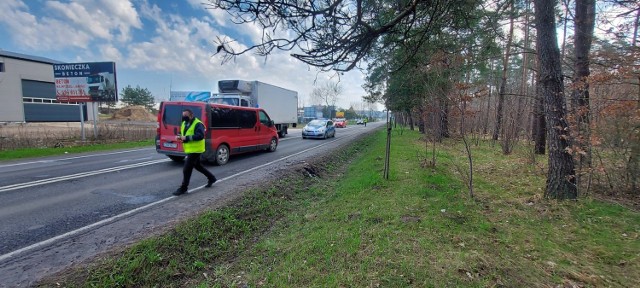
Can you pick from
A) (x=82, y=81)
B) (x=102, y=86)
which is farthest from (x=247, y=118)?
(x=82, y=81)

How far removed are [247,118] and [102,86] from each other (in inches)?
500

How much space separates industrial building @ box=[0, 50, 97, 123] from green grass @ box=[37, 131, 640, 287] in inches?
1378

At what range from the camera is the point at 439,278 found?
268 centimetres

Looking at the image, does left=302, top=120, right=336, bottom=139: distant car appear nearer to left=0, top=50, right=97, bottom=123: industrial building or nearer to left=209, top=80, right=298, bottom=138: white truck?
left=209, top=80, right=298, bottom=138: white truck

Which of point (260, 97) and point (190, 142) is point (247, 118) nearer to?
point (190, 142)

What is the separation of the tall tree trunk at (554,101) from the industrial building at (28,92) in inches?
1489

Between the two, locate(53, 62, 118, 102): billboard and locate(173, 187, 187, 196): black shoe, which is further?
locate(53, 62, 118, 102): billboard

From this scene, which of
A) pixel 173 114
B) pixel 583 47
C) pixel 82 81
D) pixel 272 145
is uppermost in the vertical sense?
pixel 82 81

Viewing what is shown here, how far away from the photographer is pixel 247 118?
11047 millimetres

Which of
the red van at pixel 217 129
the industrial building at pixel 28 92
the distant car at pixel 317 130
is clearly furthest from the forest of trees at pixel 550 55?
the industrial building at pixel 28 92

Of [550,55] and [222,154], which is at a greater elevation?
[550,55]

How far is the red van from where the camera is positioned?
28.1 feet

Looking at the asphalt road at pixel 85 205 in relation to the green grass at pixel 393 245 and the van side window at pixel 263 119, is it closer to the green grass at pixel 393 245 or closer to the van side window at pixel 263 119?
the green grass at pixel 393 245

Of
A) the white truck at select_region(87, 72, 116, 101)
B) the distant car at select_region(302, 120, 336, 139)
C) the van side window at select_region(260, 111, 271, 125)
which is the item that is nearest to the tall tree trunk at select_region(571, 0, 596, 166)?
the van side window at select_region(260, 111, 271, 125)
